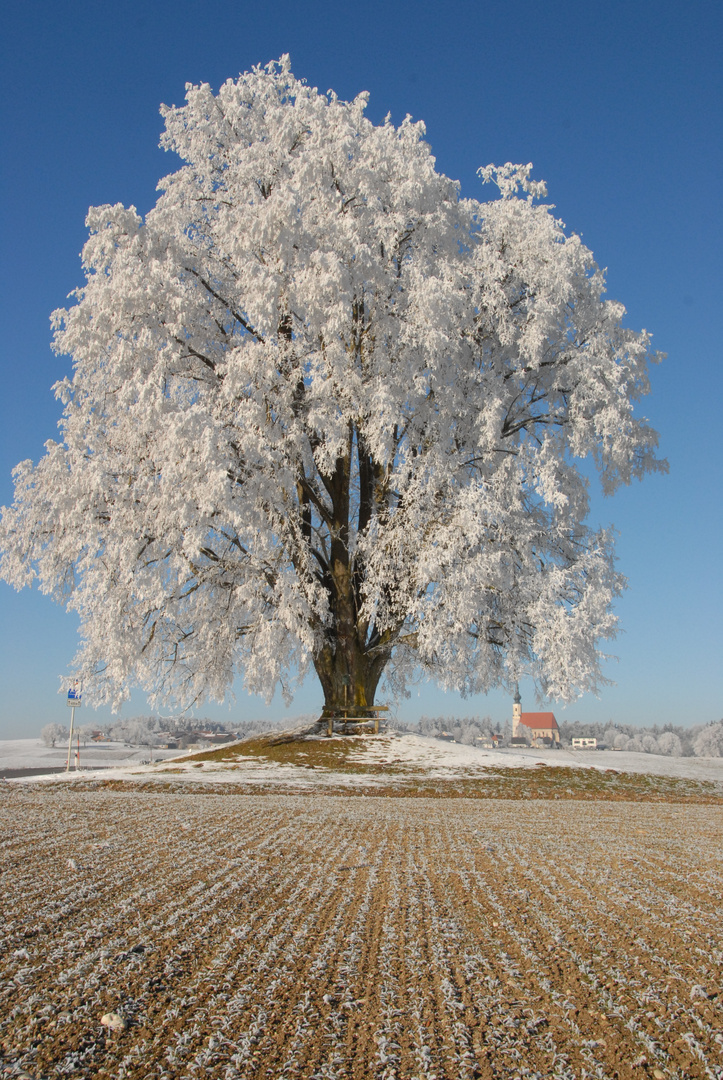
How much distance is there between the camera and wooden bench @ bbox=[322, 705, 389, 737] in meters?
14.7

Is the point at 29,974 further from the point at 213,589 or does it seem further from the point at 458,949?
the point at 213,589

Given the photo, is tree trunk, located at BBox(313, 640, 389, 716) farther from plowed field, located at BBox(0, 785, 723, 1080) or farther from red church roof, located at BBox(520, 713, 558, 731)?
red church roof, located at BBox(520, 713, 558, 731)

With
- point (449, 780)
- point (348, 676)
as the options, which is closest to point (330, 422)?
point (348, 676)

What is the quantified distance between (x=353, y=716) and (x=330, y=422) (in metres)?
6.56

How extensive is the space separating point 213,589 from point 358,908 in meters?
12.4

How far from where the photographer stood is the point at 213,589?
14.7 m

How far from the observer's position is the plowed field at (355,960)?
1681 mm

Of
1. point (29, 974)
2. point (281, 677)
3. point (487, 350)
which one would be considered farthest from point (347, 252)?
point (29, 974)

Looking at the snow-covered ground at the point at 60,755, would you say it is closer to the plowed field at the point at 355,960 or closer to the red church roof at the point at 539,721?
the plowed field at the point at 355,960

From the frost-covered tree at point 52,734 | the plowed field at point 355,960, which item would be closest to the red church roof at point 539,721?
the frost-covered tree at point 52,734

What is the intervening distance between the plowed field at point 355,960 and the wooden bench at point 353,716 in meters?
10.7

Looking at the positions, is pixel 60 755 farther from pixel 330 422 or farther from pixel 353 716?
pixel 330 422

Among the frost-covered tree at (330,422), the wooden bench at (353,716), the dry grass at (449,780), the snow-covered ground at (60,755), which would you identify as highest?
the frost-covered tree at (330,422)

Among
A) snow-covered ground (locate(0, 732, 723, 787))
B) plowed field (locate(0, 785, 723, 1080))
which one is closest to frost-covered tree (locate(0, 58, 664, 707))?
snow-covered ground (locate(0, 732, 723, 787))
